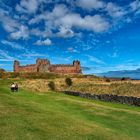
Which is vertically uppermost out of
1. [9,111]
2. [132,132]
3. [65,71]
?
[65,71]

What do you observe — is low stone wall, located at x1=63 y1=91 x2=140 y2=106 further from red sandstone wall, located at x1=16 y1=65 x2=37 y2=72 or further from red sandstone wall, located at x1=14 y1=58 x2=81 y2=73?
red sandstone wall, located at x1=16 y1=65 x2=37 y2=72

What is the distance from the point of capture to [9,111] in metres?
24.5

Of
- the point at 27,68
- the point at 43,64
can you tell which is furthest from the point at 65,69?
the point at 27,68

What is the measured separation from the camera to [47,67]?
17775cm

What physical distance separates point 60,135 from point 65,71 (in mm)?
156729

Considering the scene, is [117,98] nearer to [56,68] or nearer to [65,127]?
[65,127]

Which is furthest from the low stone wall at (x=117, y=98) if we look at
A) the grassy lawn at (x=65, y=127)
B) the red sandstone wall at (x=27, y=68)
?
the red sandstone wall at (x=27, y=68)

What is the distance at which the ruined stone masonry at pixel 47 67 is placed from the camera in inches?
6875

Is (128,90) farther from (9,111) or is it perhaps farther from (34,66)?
(34,66)

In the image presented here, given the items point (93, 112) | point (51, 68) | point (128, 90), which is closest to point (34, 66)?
point (51, 68)

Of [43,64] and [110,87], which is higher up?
[43,64]

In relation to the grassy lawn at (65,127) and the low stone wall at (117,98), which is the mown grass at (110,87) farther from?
the grassy lawn at (65,127)

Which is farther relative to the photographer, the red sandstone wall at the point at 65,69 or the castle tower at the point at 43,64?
the castle tower at the point at 43,64

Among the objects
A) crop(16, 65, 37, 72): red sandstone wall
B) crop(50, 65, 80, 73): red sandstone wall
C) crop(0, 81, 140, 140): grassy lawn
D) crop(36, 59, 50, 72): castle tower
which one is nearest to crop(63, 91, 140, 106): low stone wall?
crop(0, 81, 140, 140): grassy lawn
